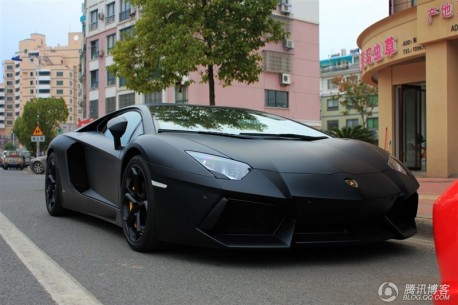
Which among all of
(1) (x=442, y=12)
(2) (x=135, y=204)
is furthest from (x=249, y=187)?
(1) (x=442, y=12)

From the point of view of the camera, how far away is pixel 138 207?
3.98 m

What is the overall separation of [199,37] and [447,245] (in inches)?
502

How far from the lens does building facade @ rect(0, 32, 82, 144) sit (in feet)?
431

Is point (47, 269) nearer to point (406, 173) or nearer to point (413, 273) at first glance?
point (413, 273)

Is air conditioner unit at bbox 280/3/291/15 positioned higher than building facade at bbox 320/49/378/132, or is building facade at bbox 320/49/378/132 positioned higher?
air conditioner unit at bbox 280/3/291/15

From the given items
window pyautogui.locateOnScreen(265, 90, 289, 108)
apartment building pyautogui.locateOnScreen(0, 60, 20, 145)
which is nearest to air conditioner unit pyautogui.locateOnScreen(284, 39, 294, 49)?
window pyautogui.locateOnScreen(265, 90, 289, 108)

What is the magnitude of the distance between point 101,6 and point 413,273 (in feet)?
145

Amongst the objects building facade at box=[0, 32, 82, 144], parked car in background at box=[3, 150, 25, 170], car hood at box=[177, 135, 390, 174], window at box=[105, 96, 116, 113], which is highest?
building facade at box=[0, 32, 82, 144]

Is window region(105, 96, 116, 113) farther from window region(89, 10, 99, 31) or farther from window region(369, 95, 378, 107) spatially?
window region(369, 95, 378, 107)

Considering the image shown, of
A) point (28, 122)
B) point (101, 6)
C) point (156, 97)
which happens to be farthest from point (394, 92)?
point (28, 122)

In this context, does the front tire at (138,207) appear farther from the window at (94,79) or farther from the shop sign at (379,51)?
the window at (94,79)

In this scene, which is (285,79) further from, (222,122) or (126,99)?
(222,122)

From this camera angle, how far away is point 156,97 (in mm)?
36375

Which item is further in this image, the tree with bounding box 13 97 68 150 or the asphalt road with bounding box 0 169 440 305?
the tree with bounding box 13 97 68 150
